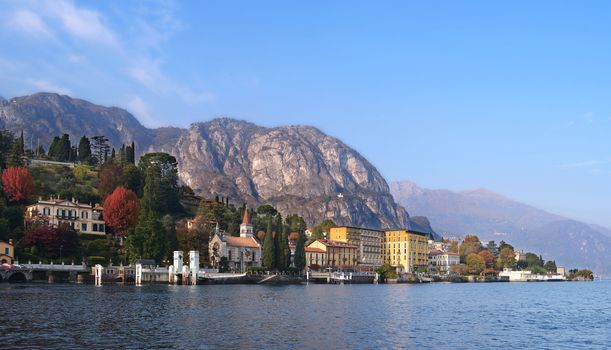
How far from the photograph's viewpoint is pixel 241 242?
177375 mm

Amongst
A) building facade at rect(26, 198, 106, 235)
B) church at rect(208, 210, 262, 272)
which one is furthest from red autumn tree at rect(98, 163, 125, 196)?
church at rect(208, 210, 262, 272)

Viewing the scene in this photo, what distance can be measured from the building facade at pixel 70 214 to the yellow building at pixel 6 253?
15659 millimetres

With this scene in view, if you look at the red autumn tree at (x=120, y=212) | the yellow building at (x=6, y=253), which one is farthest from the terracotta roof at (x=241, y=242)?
the yellow building at (x=6, y=253)

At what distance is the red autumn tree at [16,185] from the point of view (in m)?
155

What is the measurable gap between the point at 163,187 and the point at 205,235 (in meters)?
31.2

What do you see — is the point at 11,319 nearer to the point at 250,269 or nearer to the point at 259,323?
the point at 259,323

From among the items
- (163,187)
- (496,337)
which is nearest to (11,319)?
(496,337)

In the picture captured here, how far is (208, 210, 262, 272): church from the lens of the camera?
552 ft

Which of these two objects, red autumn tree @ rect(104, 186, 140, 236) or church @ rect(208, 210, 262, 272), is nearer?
red autumn tree @ rect(104, 186, 140, 236)

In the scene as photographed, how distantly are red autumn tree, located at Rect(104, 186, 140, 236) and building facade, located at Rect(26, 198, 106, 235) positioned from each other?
3354 millimetres

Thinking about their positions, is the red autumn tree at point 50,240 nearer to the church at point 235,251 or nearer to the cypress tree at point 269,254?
the church at point 235,251

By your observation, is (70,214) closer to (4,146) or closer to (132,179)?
(132,179)

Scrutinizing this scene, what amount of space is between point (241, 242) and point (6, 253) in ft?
209

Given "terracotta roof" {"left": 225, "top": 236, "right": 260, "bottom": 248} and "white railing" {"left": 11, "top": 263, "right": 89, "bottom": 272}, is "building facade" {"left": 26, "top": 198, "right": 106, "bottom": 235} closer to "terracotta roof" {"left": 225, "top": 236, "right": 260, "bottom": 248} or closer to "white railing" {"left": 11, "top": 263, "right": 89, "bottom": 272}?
"white railing" {"left": 11, "top": 263, "right": 89, "bottom": 272}
